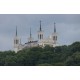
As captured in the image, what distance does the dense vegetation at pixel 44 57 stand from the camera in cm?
1065

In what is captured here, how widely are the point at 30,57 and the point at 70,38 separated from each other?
52.4 inches

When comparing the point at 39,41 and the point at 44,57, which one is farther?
the point at 39,41

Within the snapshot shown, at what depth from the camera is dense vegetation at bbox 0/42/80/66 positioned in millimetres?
10648

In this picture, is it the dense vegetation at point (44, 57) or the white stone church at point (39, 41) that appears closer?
the dense vegetation at point (44, 57)

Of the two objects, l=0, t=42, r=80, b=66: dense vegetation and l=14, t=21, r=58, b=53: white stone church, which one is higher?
l=14, t=21, r=58, b=53: white stone church

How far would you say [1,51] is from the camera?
11.1 metres

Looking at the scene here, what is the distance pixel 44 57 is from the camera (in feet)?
36.5

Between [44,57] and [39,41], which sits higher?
[39,41]

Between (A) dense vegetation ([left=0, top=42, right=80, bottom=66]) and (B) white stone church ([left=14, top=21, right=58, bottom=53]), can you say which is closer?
(A) dense vegetation ([left=0, top=42, right=80, bottom=66])

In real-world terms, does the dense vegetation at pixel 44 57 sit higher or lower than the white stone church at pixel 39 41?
lower
